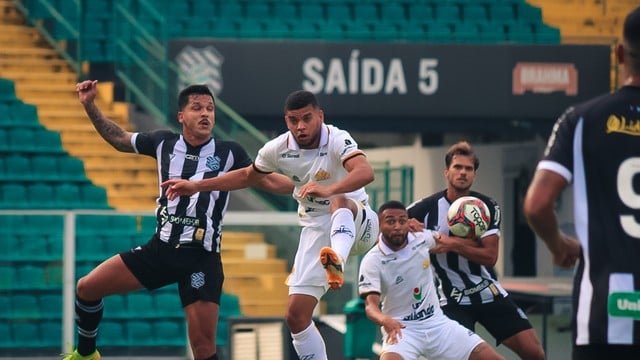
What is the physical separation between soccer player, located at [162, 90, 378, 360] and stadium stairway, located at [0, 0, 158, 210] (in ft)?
26.7

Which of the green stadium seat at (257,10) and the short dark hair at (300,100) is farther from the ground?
the green stadium seat at (257,10)

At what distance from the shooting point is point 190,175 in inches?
332

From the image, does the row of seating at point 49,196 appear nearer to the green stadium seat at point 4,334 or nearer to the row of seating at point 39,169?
the row of seating at point 39,169

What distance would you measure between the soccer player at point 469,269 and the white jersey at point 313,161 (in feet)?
3.98

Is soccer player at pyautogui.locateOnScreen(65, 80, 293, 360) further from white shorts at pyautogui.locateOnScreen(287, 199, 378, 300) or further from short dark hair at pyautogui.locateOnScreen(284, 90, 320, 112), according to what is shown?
short dark hair at pyautogui.locateOnScreen(284, 90, 320, 112)

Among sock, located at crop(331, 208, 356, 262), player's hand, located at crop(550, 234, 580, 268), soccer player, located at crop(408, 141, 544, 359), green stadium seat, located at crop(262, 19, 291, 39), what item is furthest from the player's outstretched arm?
green stadium seat, located at crop(262, 19, 291, 39)

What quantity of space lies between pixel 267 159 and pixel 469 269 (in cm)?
191

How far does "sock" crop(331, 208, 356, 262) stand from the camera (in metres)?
7.58

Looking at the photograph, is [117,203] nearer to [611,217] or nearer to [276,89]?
[276,89]

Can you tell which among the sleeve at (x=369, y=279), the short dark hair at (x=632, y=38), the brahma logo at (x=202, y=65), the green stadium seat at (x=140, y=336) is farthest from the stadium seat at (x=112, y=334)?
the short dark hair at (x=632, y=38)

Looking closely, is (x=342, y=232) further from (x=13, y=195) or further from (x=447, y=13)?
(x=447, y=13)

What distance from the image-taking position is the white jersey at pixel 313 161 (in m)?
8.03

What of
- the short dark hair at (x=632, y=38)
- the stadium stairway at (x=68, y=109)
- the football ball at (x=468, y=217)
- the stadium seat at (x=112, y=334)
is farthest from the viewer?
the stadium stairway at (x=68, y=109)

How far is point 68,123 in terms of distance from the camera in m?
17.4
